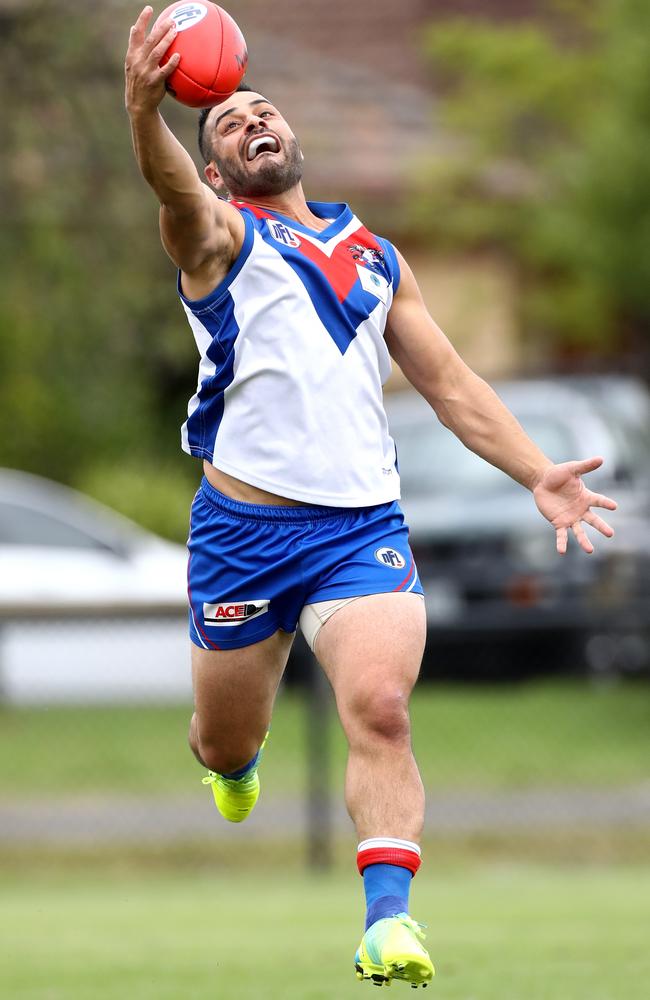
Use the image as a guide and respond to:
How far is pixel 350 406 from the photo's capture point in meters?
5.36

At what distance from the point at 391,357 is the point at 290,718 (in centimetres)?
814

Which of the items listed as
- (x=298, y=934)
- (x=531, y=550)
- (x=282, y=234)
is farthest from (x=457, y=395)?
(x=531, y=550)

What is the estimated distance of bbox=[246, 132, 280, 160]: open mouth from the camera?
5.44m

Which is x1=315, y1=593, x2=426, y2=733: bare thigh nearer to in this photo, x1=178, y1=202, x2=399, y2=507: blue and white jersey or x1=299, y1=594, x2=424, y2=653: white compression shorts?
x1=299, y1=594, x2=424, y2=653: white compression shorts

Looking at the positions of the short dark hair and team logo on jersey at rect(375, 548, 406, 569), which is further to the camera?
the short dark hair

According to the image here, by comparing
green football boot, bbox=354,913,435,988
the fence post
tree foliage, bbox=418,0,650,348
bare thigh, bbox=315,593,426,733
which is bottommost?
green football boot, bbox=354,913,435,988

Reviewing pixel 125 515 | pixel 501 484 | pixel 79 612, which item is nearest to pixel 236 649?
pixel 79 612

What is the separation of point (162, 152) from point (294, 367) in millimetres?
738

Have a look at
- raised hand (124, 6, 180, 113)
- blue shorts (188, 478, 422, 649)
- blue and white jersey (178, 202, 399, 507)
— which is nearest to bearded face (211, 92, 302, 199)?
blue and white jersey (178, 202, 399, 507)

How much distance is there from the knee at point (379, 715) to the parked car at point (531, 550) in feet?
24.7

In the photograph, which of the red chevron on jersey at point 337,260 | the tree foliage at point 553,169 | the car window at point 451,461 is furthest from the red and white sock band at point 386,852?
the tree foliage at point 553,169

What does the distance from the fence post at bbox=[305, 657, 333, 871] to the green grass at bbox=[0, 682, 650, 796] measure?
1.14 metres

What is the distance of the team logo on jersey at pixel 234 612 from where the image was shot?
17.9 feet

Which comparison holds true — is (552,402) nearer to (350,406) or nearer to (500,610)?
(500,610)
